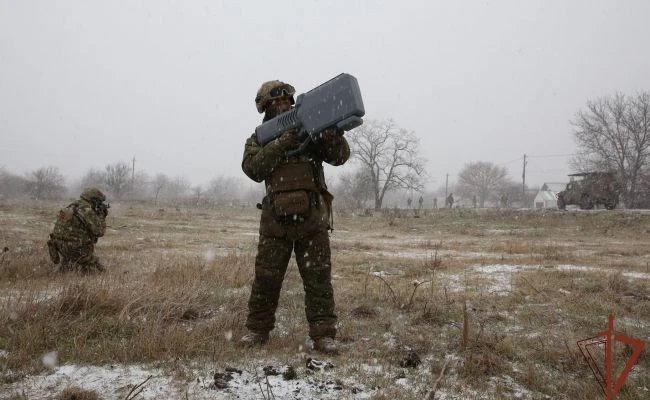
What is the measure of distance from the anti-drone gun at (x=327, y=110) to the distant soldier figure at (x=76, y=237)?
3773mm

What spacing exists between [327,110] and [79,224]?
424 centimetres

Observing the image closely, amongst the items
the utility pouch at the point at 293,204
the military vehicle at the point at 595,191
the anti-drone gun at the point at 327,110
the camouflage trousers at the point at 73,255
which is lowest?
the camouflage trousers at the point at 73,255

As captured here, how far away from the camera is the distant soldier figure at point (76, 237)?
505 centimetres

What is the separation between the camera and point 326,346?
102 inches

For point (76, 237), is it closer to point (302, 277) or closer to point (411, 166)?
point (302, 277)

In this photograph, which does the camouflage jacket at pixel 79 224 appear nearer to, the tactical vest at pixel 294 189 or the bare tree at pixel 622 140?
the tactical vest at pixel 294 189

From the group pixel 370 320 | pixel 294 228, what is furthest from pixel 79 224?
pixel 370 320

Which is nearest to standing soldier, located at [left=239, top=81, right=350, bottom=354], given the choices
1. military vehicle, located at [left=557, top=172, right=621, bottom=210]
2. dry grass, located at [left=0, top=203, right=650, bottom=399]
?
dry grass, located at [left=0, top=203, right=650, bottom=399]

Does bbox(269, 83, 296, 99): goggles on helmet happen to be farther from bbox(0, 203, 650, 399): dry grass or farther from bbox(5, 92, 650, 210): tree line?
bbox(5, 92, 650, 210): tree line

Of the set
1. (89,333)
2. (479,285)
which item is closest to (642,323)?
(479,285)

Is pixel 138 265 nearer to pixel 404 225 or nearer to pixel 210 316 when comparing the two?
pixel 210 316

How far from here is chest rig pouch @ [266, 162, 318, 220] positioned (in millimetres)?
2656

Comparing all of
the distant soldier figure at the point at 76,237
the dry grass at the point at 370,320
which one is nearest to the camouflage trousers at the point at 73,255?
the distant soldier figure at the point at 76,237

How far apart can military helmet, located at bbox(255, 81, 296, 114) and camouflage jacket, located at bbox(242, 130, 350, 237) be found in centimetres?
35
